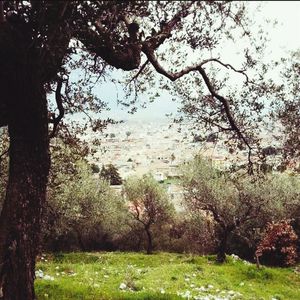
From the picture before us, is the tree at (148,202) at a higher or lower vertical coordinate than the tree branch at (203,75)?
lower

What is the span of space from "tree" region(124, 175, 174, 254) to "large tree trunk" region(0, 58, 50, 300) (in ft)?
91.3

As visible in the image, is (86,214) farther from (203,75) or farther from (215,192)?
(203,75)

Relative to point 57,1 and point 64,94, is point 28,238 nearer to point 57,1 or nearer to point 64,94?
point 57,1

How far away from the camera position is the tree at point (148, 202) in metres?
35.3

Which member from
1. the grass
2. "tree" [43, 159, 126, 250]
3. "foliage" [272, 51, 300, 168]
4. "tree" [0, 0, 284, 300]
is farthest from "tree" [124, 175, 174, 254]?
"tree" [0, 0, 284, 300]

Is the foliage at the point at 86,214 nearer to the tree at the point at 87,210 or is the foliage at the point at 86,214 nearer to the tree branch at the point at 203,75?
the tree at the point at 87,210

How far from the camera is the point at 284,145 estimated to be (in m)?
13.0

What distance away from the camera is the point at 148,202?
35.4 m

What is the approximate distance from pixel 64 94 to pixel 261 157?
16.2ft

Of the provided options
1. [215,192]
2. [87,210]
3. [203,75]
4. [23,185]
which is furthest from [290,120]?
[87,210]

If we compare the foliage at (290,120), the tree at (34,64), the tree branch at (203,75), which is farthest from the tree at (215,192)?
the tree at (34,64)

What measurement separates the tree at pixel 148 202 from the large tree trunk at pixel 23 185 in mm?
27829

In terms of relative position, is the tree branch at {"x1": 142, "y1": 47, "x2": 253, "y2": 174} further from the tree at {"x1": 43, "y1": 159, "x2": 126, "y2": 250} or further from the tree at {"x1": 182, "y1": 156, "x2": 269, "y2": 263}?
the tree at {"x1": 43, "y1": 159, "x2": 126, "y2": 250}

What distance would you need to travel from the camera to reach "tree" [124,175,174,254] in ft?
116
